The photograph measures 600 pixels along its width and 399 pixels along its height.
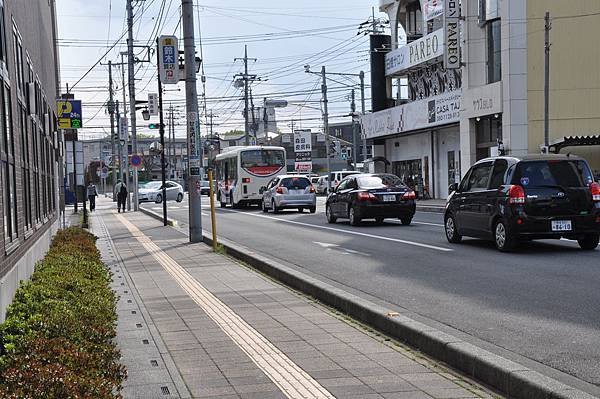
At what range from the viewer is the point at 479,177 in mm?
15477

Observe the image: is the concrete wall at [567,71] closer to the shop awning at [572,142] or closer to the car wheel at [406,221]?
the shop awning at [572,142]

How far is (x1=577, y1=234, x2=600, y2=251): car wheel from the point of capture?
14266 mm

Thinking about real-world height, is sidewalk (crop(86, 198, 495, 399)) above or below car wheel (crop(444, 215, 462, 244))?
below

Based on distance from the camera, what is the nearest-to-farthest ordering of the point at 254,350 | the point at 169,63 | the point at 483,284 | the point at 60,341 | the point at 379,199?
the point at 60,341, the point at 254,350, the point at 483,284, the point at 169,63, the point at 379,199

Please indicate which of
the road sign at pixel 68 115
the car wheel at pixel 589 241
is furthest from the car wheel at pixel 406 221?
the road sign at pixel 68 115

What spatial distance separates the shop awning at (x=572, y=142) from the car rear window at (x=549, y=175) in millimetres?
18498

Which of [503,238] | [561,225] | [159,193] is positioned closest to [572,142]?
[503,238]

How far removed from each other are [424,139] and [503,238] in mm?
33033

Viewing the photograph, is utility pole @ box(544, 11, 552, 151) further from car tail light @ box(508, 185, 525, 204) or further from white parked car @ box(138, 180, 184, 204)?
white parked car @ box(138, 180, 184, 204)

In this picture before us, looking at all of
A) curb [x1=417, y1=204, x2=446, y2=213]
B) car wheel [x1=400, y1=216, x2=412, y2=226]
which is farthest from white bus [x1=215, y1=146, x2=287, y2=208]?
car wheel [x1=400, y1=216, x2=412, y2=226]

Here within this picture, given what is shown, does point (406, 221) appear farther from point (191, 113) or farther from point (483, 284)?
point (483, 284)

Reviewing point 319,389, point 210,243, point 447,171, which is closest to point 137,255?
point 210,243

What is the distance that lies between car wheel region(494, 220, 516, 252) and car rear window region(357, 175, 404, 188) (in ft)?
26.6

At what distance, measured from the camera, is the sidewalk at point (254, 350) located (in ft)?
19.0
